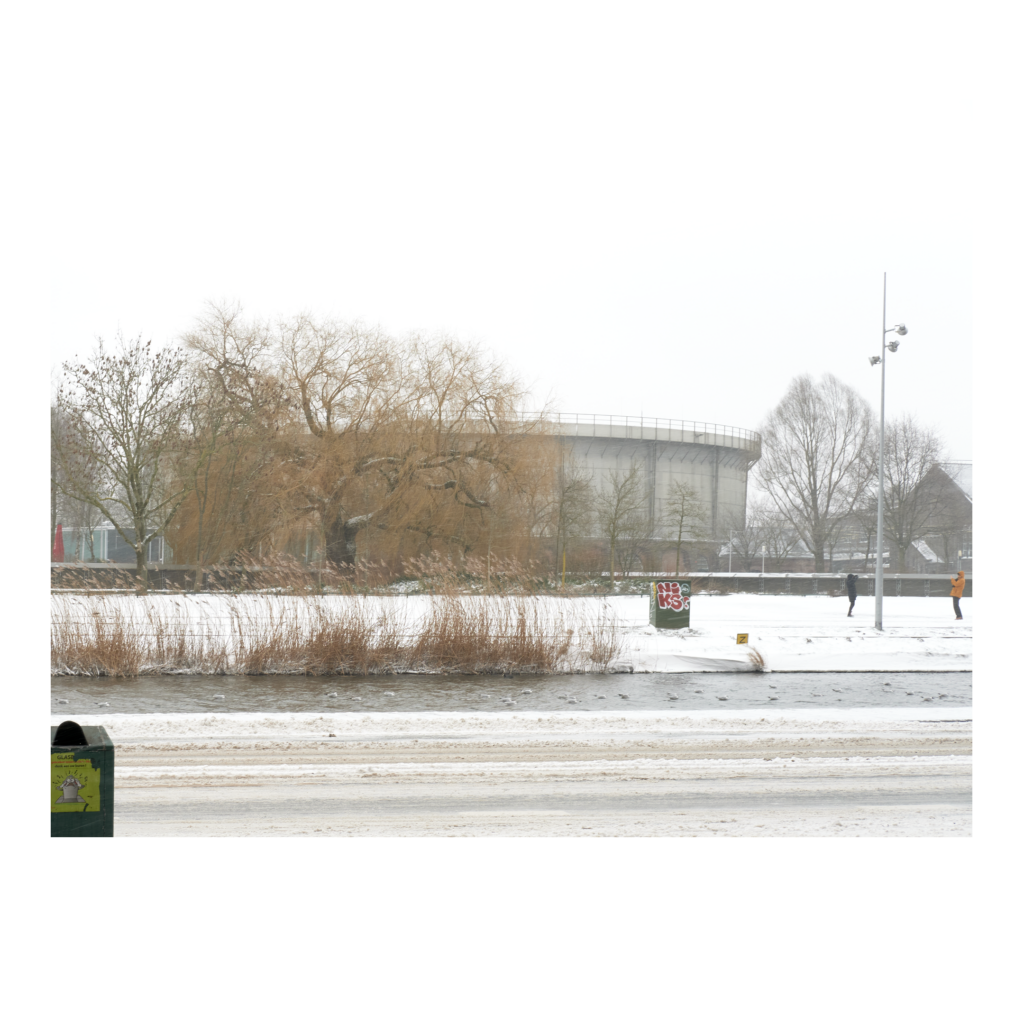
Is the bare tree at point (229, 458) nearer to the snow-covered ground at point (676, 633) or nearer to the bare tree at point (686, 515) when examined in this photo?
the snow-covered ground at point (676, 633)

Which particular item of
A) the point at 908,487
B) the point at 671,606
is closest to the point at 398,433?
the point at 671,606

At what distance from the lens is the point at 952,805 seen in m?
6.15

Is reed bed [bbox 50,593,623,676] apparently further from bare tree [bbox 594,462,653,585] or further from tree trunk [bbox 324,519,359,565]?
bare tree [bbox 594,462,653,585]

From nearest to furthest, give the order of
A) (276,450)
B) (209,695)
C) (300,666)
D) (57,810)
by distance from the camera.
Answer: (57,810) → (209,695) → (300,666) → (276,450)

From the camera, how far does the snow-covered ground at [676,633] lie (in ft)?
48.0

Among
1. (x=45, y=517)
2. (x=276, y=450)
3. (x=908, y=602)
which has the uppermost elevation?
(x=276, y=450)

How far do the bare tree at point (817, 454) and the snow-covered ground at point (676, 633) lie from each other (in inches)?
1356

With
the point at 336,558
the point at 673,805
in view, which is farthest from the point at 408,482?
the point at 673,805

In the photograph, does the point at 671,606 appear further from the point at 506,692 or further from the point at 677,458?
the point at 677,458

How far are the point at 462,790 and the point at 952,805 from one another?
3595mm

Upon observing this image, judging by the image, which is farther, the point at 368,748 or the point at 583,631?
the point at 583,631

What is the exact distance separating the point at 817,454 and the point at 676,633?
40988mm

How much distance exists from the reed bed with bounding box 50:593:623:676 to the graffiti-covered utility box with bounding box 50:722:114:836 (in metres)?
9.70

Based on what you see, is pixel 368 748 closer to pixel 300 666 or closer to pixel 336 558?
pixel 300 666
